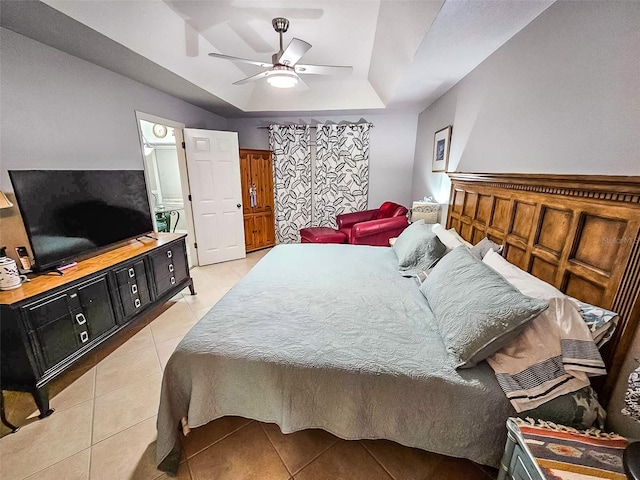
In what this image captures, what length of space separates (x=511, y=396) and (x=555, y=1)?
2.09 m

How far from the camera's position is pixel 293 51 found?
2.08 m

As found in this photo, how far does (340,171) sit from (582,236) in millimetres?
3927

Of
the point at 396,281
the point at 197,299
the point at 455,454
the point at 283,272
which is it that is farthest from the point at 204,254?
the point at 455,454

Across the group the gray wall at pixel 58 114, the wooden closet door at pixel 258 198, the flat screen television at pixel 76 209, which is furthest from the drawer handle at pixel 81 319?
the wooden closet door at pixel 258 198

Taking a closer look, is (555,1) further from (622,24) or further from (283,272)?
(283,272)

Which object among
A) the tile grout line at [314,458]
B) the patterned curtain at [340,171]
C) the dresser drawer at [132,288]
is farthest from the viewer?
the patterned curtain at [340,171]

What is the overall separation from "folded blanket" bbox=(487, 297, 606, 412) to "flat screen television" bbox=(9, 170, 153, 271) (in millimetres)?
2815

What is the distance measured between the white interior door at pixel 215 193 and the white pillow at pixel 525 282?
143 inches

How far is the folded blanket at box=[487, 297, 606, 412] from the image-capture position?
3.22ft

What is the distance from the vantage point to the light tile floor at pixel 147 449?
1257 mm

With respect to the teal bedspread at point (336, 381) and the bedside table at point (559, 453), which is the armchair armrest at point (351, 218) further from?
the bedside table at point (559, 453)

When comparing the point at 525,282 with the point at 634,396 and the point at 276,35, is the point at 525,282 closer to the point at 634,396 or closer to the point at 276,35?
the point at 634,396

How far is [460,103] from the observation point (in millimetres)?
2717

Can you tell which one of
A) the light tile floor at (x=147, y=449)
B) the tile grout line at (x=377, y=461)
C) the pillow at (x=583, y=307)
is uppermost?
the pillow at (x=583, y=307)
